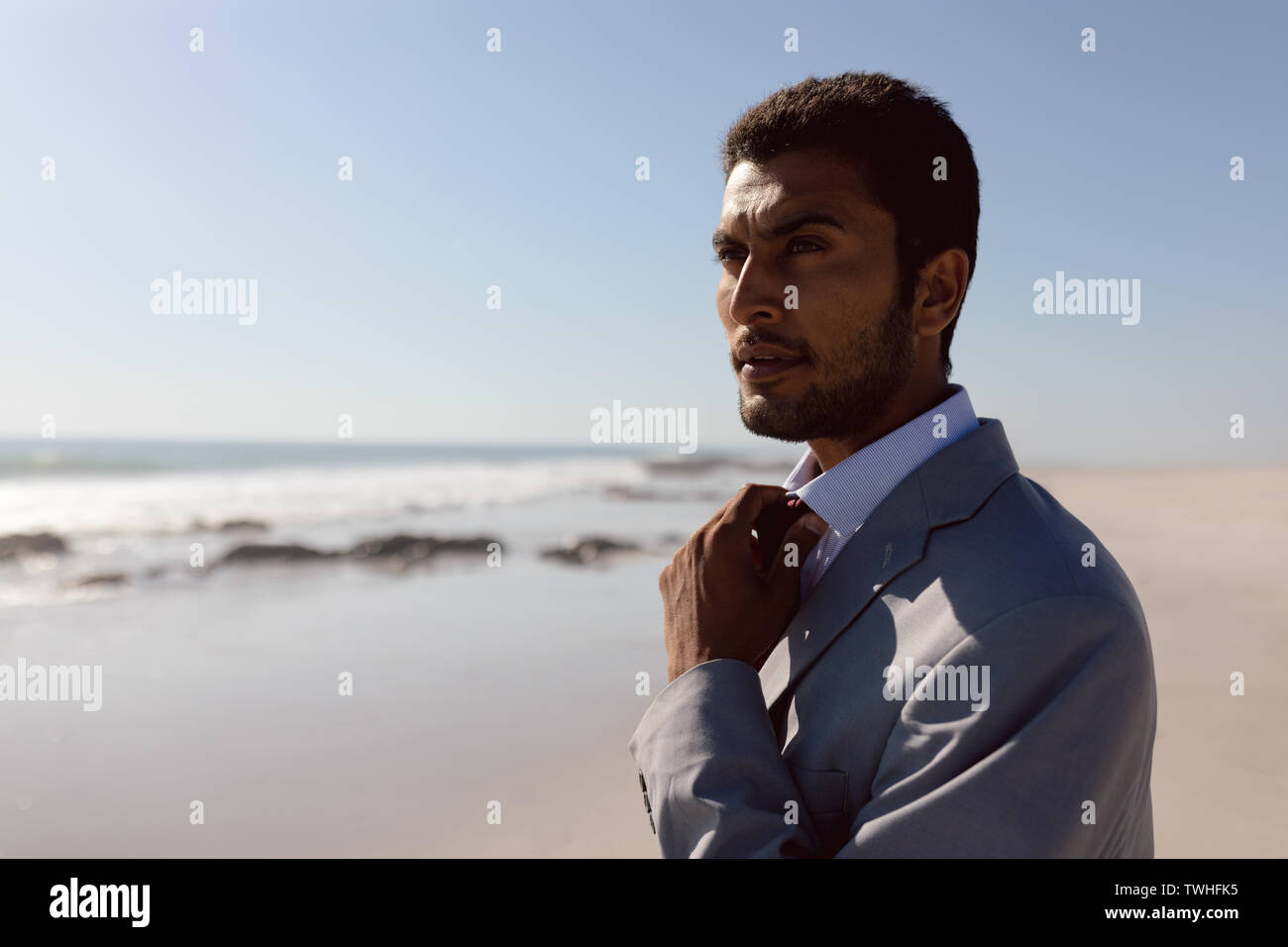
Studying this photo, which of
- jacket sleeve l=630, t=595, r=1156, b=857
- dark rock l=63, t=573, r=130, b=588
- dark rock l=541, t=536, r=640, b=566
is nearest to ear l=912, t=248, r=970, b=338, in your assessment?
jacket sleeve l=630, t=595, r=1156, b=857

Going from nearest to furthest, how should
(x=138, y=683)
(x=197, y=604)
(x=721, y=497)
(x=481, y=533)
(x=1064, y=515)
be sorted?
1. (x=1064, y=515)
2. (x=138, y=683)
3. (x=197, y=604)
4. (x=481, y=533)
5. (x=721, y=497)

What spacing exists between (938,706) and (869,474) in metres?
0.61

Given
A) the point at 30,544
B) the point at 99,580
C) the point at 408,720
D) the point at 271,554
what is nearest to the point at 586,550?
the point at 271,554

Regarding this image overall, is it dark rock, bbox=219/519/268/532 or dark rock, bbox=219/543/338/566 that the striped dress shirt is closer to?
dark rock, bbox=219/543/338/566

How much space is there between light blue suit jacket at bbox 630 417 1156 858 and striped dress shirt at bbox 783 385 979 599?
0.07 m

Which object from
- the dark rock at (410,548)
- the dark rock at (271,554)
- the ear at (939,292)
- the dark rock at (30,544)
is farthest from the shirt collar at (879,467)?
the dark rock at (30,544)

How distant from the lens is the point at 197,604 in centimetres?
1084

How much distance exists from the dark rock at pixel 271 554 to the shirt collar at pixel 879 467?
1337 centimetres

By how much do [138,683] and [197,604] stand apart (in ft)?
12.3

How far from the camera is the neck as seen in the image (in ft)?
6.42

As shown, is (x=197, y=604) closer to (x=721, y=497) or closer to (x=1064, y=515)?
(x=1064, y=515)
